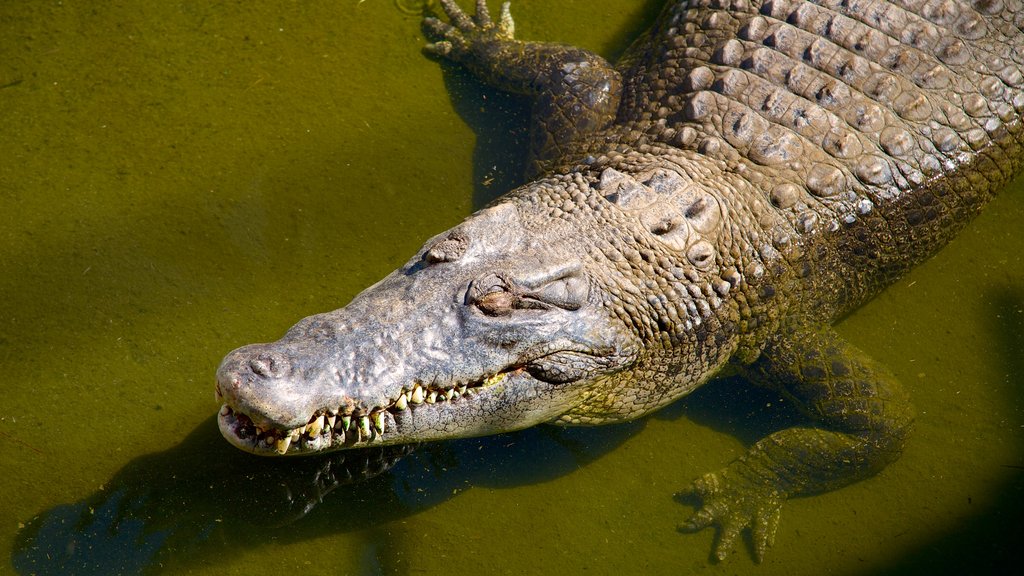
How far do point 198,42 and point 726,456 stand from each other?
10.9 ft

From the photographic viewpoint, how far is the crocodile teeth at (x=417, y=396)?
9.59 feet

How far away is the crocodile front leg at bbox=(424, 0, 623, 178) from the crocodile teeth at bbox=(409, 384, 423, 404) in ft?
4.65

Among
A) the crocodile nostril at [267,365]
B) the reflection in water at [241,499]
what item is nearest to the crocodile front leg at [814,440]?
the reflection in water at [241,499]

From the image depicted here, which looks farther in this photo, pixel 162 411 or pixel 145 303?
pixel 145 303

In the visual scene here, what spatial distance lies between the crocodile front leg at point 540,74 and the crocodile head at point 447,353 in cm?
96

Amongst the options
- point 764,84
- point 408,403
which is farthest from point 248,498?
point 764,84

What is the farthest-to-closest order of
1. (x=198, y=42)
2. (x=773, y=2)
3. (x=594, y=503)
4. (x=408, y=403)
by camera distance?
(x=198, y=42) < (x=773, y=2) < (x=594, y=503) < (x=408, y=403)

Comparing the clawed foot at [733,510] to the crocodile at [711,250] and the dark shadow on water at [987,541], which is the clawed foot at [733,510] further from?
the dark shadow on water at [987,541]

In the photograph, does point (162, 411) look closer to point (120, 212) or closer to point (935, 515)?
point (120, 212)

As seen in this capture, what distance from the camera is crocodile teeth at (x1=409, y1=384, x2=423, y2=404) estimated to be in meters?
2.92

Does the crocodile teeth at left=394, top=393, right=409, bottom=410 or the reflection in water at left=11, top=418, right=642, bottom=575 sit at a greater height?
the crocodile teeth at left=394, top=393, right=409, bottom=410

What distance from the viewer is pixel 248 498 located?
3.25 metres

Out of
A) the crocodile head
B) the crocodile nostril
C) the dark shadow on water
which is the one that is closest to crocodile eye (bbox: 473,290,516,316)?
the crocodile head

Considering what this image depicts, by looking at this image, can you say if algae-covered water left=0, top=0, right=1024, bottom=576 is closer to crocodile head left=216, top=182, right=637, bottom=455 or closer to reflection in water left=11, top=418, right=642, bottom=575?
reflection in water left=11, top=418, right=642, bottom=575
